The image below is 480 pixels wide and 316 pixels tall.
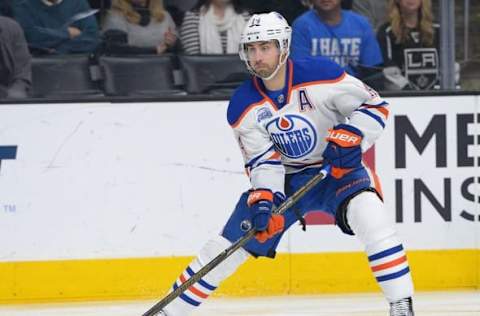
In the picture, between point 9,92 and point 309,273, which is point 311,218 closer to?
point 309,273

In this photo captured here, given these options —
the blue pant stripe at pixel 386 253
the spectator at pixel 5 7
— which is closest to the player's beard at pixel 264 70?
the blue pant stripe at pixel 386 253

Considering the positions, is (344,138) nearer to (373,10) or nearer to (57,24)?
(373,10)

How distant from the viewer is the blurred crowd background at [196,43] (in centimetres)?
608

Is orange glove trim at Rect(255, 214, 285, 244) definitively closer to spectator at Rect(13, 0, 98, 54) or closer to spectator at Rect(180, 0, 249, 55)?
spectator at Rect(180, 0, 249, 55)

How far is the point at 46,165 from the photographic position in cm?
600

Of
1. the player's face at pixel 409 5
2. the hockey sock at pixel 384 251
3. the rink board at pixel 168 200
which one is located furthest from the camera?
the player's face at pixel 409 5

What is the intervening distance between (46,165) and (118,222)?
1.34ft

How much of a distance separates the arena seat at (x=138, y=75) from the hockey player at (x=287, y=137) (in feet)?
4.73

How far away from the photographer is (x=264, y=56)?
459 cm

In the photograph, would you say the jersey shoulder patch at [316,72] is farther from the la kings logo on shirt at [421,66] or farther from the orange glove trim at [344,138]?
the la kings logo on shirt at [421,66]

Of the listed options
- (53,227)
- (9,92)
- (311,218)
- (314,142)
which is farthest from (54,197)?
(314,142)

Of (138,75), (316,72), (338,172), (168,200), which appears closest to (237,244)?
(338,172)

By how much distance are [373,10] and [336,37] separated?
216mm

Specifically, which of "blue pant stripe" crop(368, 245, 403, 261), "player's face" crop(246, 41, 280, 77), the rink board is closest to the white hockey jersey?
"player's face" crop(246, 41, 280, 77)
